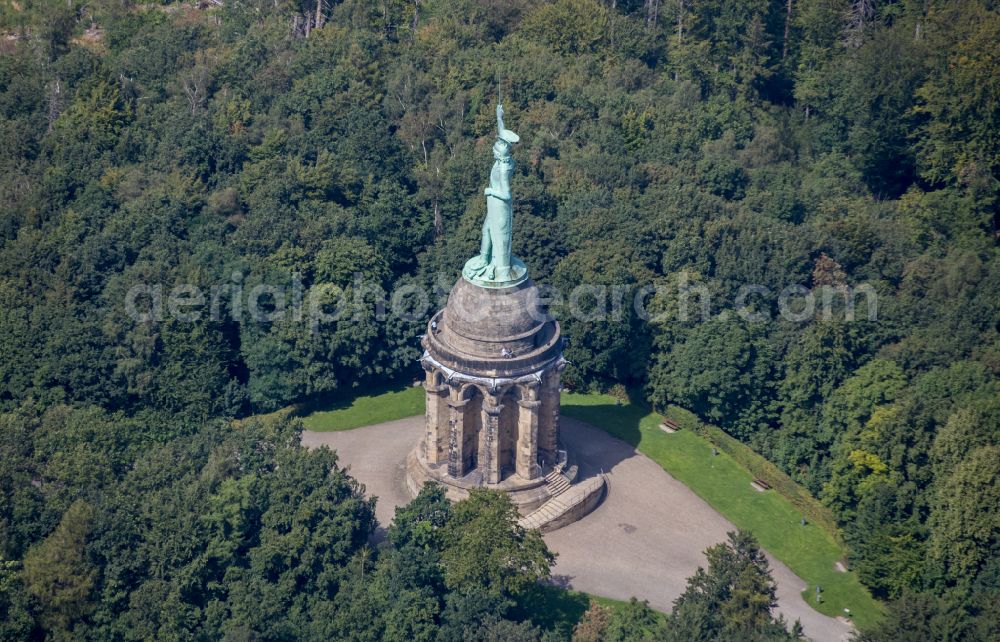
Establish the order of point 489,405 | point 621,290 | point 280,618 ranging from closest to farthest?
1. point 280,618
2. point 489,405
3. point 621,290

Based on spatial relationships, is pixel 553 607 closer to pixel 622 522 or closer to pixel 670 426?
pixel 622 522

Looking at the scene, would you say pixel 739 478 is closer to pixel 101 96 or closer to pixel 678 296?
pixel 678 296

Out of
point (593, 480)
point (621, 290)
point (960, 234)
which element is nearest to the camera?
point (593, 480)

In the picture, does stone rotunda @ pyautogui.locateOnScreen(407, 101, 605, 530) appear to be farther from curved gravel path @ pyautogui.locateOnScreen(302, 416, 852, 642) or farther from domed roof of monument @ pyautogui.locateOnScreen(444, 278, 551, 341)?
curved gravel path @ pyautogui.locateOnScreen(302, 416, 852, 642)

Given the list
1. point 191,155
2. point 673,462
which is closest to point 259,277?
point 191,155

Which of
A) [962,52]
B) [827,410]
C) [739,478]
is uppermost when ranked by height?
[962,52]

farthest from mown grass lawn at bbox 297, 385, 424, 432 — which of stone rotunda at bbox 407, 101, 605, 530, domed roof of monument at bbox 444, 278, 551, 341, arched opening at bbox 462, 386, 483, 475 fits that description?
domed roof of monument at bbox 444, 278, 551, 341
